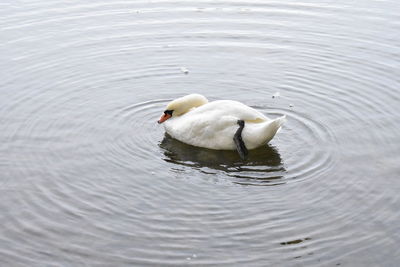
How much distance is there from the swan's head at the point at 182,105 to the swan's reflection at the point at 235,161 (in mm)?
536

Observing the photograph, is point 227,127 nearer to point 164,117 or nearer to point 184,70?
point 164,117

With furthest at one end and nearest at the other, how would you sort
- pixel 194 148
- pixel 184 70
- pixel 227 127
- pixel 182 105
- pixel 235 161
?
1. pixel 184 70
2. pixel 182 105
3. pixel 194 148
4. pixel 227 127
5. pixel 235 161

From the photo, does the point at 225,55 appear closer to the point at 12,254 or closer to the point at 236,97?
the point at 236,97

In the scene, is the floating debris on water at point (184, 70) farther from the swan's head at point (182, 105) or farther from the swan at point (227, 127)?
the swan at point (227, 127)

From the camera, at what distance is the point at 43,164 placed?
32.1ft

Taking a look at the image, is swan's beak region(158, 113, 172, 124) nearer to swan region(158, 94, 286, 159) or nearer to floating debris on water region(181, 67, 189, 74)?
swan region(158, 94, 286, 159)

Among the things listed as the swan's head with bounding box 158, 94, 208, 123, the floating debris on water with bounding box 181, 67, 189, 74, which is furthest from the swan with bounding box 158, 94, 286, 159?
the floating debris on water with bounding box 181, 67, 189, 74

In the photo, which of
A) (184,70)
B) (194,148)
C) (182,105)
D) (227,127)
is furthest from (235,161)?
(184,70)

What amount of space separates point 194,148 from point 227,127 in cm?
67

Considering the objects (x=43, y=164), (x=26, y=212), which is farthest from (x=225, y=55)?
(x=26, y=212)

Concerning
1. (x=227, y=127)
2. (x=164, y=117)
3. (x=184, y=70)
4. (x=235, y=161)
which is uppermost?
(x=184, y=70)

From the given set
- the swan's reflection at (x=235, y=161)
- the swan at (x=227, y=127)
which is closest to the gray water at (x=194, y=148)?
the swan's reflection at (x=235, y=161)

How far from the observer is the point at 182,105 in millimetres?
10820

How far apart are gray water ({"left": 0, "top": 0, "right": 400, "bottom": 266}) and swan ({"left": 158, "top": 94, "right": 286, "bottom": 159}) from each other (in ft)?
0.60
